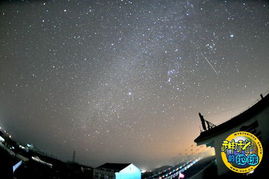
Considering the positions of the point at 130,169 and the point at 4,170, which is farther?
the point at 130,169

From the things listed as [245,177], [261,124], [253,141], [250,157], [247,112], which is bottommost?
[245,177]

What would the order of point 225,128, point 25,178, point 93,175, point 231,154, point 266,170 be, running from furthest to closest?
point 93,175
point 25,178
point 225,128
point 231,154
point 266,170

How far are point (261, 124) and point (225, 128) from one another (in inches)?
110

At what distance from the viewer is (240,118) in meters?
10.2

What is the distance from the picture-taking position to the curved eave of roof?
27.7ft

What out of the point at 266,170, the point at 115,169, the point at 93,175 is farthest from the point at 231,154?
the point at 93,175

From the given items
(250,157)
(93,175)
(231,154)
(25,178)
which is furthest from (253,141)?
(93,175)

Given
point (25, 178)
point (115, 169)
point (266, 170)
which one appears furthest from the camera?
point (115, 169)

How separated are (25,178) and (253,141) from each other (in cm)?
1632

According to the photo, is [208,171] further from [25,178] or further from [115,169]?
[115,169]

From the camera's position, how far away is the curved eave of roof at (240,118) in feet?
27.7

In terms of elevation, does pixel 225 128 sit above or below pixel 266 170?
above

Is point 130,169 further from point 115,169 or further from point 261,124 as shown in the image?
point 261,124

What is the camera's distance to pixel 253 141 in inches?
300
